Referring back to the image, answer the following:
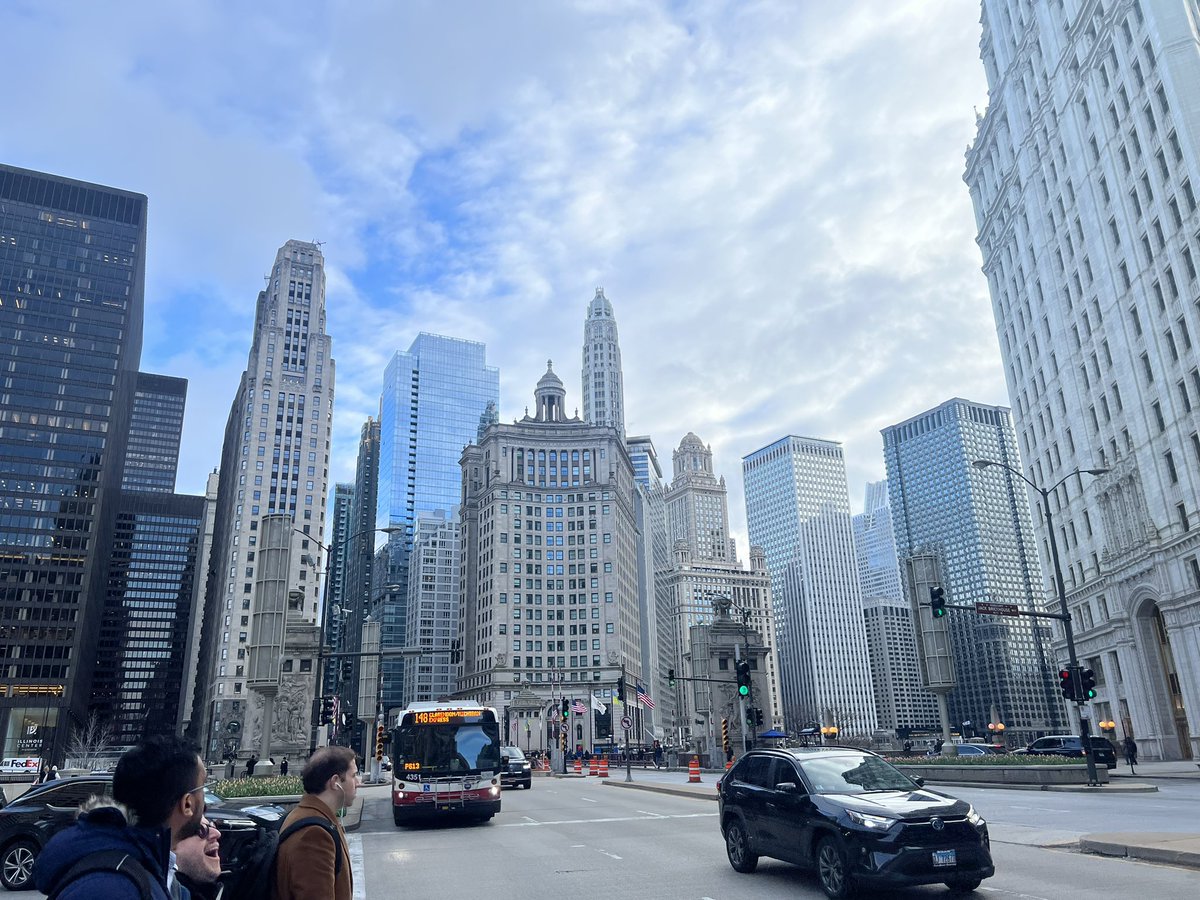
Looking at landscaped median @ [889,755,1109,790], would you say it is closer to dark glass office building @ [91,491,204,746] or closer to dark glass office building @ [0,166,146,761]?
dark glass office building @ [0,166,146,761]

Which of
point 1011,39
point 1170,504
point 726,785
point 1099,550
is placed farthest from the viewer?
point 1011,39

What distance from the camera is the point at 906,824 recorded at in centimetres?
1045

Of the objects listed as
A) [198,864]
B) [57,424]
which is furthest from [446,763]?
[57,424]

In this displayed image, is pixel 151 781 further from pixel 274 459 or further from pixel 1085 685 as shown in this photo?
pixel 274 459

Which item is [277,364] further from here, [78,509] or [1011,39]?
[1011,39]

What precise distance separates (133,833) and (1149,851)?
1457cm

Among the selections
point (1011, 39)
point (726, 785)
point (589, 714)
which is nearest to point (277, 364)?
point (589, 714)

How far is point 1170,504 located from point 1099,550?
11.5 metres

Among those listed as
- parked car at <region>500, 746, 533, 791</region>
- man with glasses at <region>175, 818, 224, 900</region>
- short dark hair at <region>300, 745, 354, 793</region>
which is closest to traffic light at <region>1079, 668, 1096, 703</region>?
parked car at <region>500, 746, 533, 791</region>

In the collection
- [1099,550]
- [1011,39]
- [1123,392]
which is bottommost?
[1099,550]

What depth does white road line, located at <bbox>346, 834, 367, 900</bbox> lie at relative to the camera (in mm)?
12672

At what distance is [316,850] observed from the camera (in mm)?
5105

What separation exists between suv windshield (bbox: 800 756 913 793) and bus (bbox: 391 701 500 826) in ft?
40.9

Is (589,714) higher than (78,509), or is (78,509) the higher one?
(78,509)
